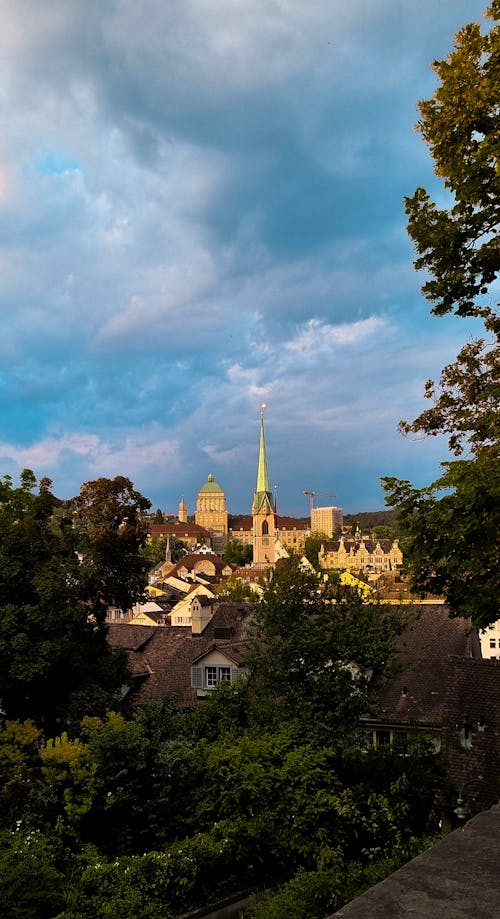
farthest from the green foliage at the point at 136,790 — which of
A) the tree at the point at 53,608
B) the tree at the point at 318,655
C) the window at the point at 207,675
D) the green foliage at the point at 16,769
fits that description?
the window at the point at 207,675

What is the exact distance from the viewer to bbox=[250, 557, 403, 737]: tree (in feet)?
54.9

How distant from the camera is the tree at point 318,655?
1672 centimetres

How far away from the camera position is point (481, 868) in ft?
10.0

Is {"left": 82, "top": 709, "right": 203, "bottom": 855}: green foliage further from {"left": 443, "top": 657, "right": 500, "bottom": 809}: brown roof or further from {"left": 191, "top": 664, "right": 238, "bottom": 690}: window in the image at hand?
{"left": 191, "top": 664, "right": 238, "bottom": 690}: window

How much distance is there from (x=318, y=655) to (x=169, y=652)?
50.8 ft

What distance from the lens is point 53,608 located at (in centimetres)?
1841

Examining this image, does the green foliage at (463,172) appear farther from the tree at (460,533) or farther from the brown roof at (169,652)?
the brown roof at (169,652)

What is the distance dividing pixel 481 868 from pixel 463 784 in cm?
1675

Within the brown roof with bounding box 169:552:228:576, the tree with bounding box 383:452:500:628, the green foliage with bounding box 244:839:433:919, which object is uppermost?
the brown roof with bounding box 169:552:228:576

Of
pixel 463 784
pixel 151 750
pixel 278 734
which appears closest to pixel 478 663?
pixel 463 784

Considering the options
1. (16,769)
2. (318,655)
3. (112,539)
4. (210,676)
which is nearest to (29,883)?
(16,769)

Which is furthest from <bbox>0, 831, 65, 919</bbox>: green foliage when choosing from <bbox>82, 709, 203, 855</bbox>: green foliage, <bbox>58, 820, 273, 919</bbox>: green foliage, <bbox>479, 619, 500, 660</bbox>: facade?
<bbox>479, 619, 500, 660</bbox>: facade

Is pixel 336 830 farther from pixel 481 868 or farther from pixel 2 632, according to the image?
pixel 481 868

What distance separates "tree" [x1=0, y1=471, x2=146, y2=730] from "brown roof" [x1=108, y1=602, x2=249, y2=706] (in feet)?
20.9
